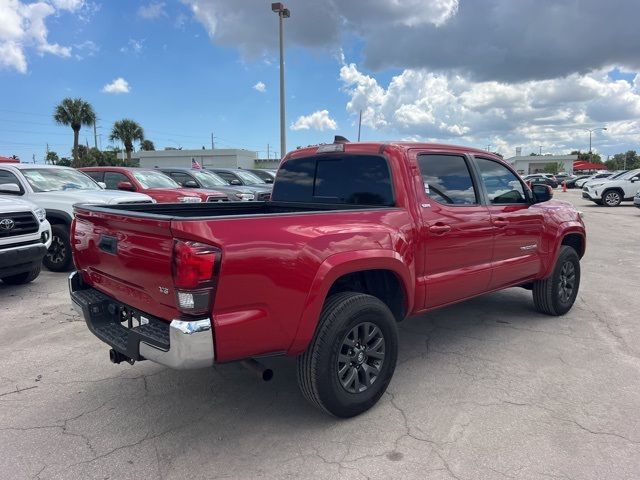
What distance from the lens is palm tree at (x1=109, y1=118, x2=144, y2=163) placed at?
6181 cm

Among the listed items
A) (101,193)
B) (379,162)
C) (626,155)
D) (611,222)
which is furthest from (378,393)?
(626,155)

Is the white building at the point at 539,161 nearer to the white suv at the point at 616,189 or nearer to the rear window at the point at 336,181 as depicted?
the white suv at the point at 616,189

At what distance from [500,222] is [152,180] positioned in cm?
862

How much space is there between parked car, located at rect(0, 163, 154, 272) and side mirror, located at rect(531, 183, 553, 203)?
6.18 meters

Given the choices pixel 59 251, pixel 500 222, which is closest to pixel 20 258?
pixel 59 251

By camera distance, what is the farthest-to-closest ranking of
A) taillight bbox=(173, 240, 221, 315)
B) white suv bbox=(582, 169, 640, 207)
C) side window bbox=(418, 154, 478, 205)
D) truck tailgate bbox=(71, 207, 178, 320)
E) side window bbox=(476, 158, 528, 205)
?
white suv bbox=(582, 169, 640, 207) → side window bbox=(476, 158, 528, 205) → side window bbox=(418, 154, 478, 205) → truck tailgate bbox=(71, 207, 178, 320) → taillight bbox=(173, 240, 221, 315)

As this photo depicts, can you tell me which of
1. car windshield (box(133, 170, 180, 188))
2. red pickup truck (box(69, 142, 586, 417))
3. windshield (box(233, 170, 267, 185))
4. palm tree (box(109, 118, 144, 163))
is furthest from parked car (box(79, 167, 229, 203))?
palm tree (box(109, 118, 144, 163))

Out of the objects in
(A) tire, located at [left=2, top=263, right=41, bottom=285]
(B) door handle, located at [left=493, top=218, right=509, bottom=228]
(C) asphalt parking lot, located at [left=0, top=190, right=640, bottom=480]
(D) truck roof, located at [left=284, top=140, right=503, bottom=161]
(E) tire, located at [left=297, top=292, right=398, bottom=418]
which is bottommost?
(C) asphalt parking lot, located at [left=0, top=190, right=640, bottom=480]

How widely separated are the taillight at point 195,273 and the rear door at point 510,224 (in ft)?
9.54

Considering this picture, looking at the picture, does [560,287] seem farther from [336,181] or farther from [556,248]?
[336,181]

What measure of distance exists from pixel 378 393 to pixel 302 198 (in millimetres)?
1948

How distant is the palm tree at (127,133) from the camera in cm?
6181

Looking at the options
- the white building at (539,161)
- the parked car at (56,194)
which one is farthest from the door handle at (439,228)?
the white building at (539,161)

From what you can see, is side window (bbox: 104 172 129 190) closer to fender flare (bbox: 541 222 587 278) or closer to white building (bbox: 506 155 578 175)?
fender flare (bbox: 541 222 587 278)
